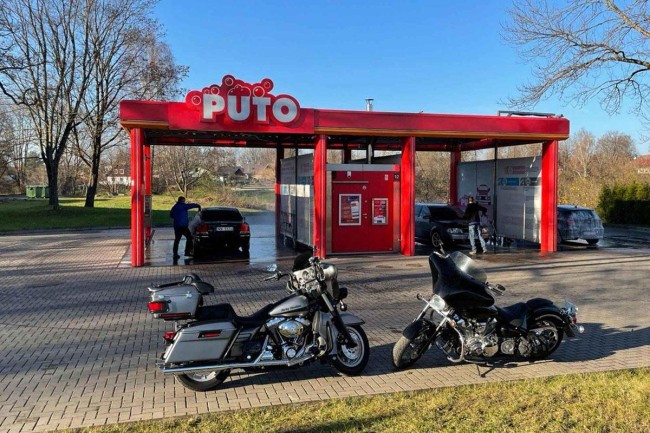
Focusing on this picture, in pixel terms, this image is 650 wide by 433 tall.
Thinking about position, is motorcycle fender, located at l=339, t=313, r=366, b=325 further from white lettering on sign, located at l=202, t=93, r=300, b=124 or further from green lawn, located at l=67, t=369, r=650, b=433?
white lettering on sign, located at l=202, t=93, r=300, b=124

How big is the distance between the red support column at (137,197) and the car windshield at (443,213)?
982 centimetres

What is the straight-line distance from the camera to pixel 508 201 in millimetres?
20109

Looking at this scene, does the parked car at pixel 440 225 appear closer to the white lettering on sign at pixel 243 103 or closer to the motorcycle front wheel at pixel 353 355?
the white lettering on sign at pixel 243 103

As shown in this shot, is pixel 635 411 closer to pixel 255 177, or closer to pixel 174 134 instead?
pixel 174 134

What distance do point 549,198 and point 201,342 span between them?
14.8 m

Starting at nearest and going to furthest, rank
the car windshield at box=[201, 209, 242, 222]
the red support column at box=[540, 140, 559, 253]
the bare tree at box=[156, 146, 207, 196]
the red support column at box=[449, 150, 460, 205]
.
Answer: the car windshield at box=[201, 209, 242, 222]
the red support column at box=[540, 140, 559, 253]
the red support column at box=[449, 150, 460, 205]
the bare tree at box=[156, 146, 207, 196]

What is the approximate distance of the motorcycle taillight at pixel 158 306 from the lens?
17.0ft

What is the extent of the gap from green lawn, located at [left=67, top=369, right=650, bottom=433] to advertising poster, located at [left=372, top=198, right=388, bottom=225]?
1124 centimetres

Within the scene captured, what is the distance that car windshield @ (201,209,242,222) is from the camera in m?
16.8

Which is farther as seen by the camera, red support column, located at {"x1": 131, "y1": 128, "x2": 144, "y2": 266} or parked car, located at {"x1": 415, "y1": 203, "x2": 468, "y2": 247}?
parked car, located at {"x1": 415, "y1": 203, "x2": 468, "y2": 247}

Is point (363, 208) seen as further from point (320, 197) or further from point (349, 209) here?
point (320, 197)

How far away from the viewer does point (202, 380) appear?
5387 millimetres

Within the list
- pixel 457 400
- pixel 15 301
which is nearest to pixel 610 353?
pixel 457 400

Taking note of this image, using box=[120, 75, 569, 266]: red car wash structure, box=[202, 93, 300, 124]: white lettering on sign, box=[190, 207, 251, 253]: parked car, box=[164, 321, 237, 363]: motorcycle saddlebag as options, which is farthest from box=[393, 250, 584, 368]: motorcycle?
box=[190, 207, 251, 253]: parked car
